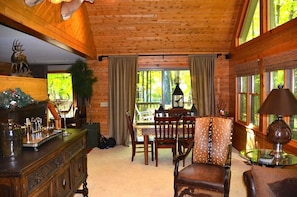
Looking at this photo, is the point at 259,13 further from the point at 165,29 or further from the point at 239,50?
the point at 165,29

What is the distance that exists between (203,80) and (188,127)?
7.17ft

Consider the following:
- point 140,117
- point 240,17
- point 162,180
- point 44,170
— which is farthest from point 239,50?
point 44,170

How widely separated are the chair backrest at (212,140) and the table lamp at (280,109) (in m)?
0.48

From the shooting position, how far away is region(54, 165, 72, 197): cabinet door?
2406mm

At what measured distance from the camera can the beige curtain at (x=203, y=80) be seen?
6.59 meters

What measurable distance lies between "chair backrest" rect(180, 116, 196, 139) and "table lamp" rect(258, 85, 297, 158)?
183 centimetres

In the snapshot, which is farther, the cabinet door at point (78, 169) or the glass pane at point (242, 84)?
the glass pane at point (242, 84)

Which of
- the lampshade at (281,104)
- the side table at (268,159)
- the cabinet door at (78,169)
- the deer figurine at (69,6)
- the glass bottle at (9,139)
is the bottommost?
the cabinet door at (78,169)

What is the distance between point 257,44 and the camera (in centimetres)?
493

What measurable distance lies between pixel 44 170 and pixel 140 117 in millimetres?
4908

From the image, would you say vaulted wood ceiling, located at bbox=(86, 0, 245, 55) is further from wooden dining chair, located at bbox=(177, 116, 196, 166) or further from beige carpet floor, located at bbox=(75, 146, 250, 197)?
beige carpet floor, located at bbox=(75, 146, 250, 197)

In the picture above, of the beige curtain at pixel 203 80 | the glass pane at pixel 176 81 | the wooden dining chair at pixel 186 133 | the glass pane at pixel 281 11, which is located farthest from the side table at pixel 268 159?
the glass pane at pixel 176 81

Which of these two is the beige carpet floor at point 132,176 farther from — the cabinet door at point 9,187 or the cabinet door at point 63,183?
the cabinet door at point 9,187

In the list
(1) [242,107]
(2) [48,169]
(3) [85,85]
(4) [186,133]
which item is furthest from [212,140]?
(3) [85,85]
